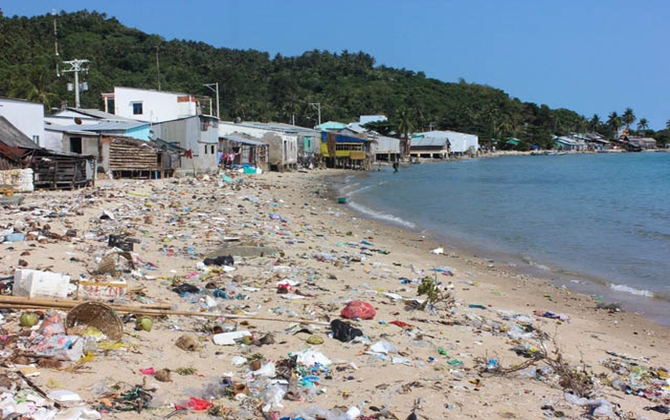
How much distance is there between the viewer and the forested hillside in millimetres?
57812

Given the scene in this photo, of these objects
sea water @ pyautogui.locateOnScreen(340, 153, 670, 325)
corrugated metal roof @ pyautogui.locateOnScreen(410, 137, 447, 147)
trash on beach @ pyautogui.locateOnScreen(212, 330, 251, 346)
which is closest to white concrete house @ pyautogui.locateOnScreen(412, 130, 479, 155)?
corrugated metal roof @ pyautogui.locateOnScreen(410, 137, 447, 147)

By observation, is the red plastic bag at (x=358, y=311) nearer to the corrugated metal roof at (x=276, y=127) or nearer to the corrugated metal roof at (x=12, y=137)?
the corrugated metal roof at (x=12, y=137)

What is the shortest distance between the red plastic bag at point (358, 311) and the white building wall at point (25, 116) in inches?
756

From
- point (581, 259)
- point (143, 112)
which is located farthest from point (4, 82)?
point (581, 259)

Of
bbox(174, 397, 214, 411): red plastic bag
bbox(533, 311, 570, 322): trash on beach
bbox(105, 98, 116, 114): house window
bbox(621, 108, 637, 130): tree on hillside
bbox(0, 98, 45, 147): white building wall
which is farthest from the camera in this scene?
bbox(621, 108, 637, 130): tree on hillside

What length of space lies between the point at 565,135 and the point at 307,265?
146m

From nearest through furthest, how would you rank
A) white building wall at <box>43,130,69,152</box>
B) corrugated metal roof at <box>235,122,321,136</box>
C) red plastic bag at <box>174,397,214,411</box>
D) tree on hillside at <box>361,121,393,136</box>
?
red plastic bag at <box>174,397,214,411</box>
white building wall at <box>43,130,69,152</box>
corrugated metal roof at <box>235,122,321,136</box>
tree on hillside at <box>361,121,393,136</box>

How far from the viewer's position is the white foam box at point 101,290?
6957 millimetres

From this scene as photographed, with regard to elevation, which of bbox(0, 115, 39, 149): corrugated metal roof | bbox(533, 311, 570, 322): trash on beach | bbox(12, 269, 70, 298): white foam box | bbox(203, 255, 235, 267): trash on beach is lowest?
bbox(533, 311, 570, 322): trash on beach

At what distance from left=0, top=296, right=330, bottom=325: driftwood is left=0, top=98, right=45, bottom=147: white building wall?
60.5 feet

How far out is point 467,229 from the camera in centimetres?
1967

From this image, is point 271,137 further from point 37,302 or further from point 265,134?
point 37,302

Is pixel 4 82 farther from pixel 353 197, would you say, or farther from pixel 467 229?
pixel 467 229

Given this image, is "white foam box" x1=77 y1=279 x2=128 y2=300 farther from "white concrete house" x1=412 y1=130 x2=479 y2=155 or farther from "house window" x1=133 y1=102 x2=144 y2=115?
"white concrete house" x1=412 y1=130 x2=479 y2=155
